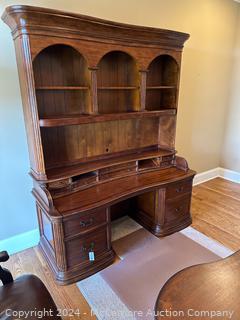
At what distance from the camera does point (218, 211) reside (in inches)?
114

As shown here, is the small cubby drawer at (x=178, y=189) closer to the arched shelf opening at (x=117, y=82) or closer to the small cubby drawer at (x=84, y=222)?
the small cubby drawer at (x=84, y=222)

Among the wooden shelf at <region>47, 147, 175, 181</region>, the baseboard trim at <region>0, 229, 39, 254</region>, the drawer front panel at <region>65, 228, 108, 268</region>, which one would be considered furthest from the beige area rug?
the wooden shelf at <region>47, 147, 175, 181</region>

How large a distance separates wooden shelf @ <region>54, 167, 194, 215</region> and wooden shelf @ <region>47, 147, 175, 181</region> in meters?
0.18

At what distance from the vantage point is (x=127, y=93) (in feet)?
7.57

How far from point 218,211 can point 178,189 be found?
93 cm

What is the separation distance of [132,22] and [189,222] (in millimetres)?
2265

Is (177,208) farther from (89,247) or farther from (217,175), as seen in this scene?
(217,175)

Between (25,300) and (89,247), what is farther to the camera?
(89,247)

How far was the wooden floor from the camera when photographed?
1704 mm

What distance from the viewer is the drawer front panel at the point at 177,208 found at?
2.34m

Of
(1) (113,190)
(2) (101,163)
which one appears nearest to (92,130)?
(2) (101,163)

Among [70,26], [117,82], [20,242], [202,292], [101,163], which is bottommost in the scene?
[20,242]

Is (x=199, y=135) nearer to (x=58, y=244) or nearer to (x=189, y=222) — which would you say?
(x=189, y=222)

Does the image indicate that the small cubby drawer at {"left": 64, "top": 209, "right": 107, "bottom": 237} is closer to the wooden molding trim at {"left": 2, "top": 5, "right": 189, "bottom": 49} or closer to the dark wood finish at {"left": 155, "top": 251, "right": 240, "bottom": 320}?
the dark wood finish at {"left": 155, "top": 251, "right": 240, "bottom": 320}
